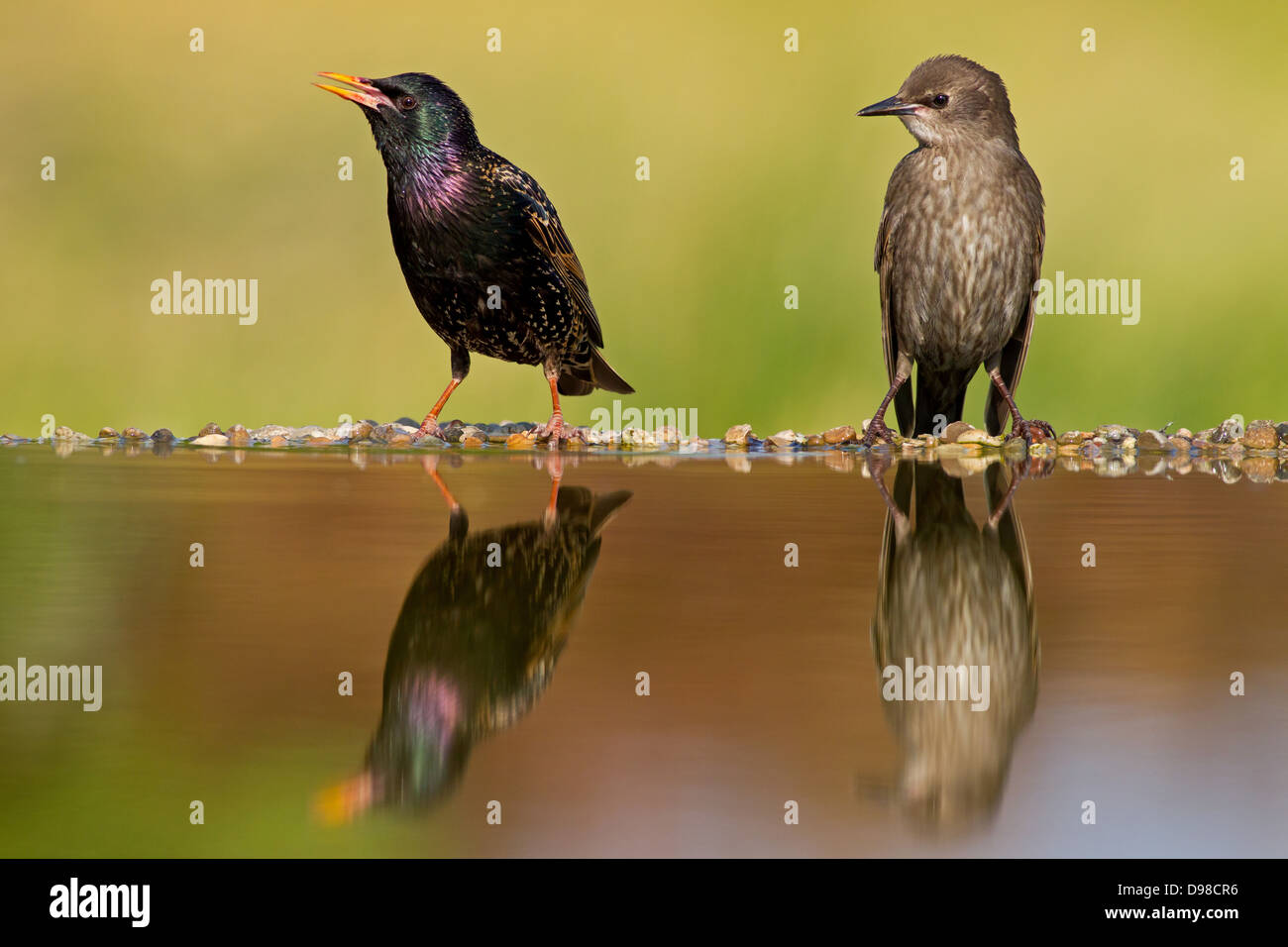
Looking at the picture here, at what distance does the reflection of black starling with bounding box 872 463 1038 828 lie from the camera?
1.34 meters

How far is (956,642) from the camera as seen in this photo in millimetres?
1883

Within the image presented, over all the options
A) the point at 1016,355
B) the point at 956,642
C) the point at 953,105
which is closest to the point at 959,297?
the point at 1016,355

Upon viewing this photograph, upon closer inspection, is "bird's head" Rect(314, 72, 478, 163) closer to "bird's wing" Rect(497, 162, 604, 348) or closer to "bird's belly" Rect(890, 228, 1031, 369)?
"bird's wing" Rect(497, 162, 604, 348)

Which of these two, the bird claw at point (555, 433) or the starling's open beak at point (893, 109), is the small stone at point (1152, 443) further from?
the bird claw at point (555, 433)

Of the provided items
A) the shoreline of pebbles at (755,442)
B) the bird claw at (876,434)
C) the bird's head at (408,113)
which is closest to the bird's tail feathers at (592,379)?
the shoreline of pebbles at (755,442)

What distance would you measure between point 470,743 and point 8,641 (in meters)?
0.87

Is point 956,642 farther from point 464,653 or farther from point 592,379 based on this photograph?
point 592,379

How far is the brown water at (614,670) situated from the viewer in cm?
125

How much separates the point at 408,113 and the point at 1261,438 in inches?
160

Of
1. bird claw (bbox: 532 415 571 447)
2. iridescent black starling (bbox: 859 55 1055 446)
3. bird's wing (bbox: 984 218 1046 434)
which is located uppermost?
iridescent black starling (bbox: 859 55 1055 446)

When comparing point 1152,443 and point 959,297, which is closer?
point 959,297

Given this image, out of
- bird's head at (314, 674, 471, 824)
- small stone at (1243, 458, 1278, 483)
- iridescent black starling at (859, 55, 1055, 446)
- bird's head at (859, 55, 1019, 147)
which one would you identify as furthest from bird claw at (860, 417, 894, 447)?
bird's head at (314, 674, 471, 824)

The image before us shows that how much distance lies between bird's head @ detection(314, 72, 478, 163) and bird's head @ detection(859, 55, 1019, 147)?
1.74 m

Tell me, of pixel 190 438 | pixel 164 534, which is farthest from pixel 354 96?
pixel 164 534
